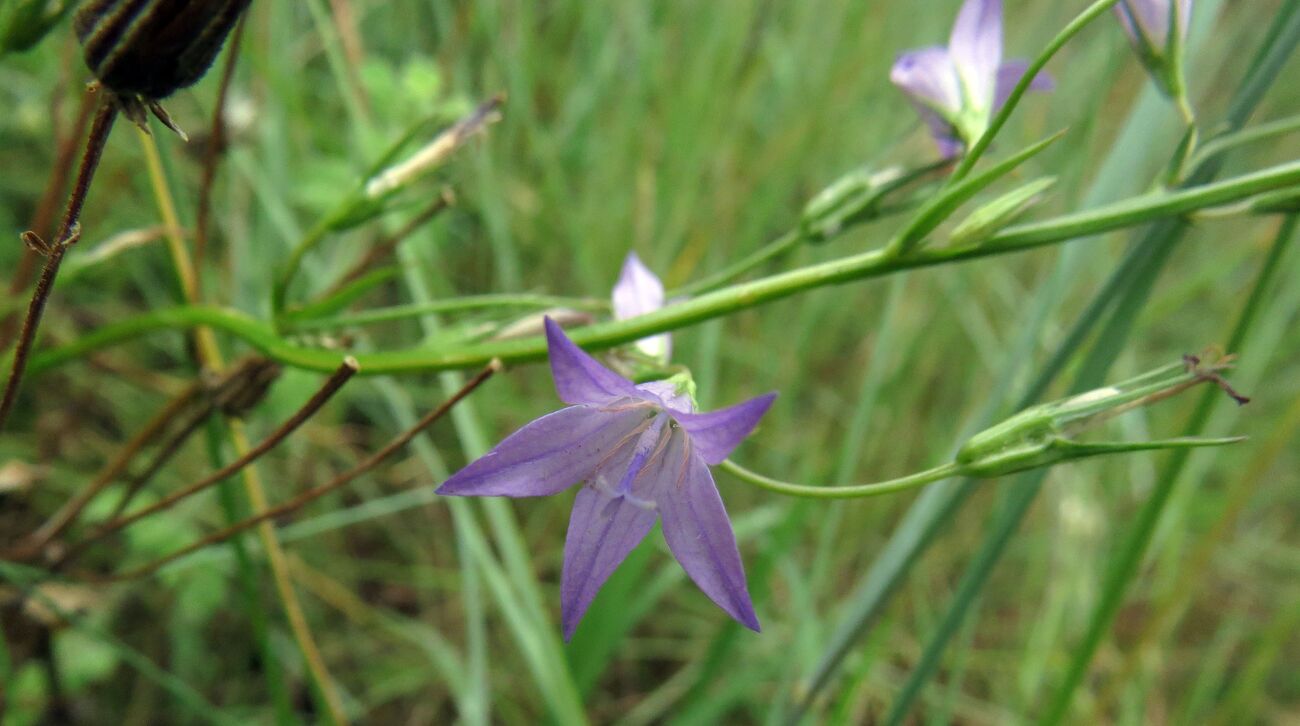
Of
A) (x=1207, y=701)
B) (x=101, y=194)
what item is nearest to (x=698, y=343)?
(x=101, y=194)

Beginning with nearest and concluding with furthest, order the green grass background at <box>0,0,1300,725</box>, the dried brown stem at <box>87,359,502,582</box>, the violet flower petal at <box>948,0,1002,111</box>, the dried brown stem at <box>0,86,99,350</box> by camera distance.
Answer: the dried brown stem at <box>87,359,502,582</box> → the violet flower petal at <box>948,0,1002,111</box> → the dried brown stem at <box>0,86,99,350</box> → the green grass background at <box>0,0,1300,725</box>

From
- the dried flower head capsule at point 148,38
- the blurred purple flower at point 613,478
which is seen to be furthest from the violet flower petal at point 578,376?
the dried flower head capsule at point 148,38

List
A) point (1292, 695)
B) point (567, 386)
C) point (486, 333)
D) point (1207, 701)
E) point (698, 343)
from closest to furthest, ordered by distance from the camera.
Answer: point (567, 386), point (486, 333), point (698, 343), point (1207, 701), point (1292, 695)

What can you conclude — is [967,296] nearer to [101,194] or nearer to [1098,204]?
[1098,204]

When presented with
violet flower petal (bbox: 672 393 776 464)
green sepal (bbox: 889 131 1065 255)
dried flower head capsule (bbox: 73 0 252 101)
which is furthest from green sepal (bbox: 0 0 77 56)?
green sepal (bbox: 889 131 1065 255)

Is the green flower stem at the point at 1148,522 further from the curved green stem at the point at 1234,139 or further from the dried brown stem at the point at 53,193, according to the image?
the dried brown stem at the point at 53,193

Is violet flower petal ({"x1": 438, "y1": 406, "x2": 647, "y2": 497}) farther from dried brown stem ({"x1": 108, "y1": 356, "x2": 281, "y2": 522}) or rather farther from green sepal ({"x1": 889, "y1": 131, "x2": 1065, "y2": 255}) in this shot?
dried brown stem ({"x1": 108, "y1": 356, "x2": 281, "y2": 522})
